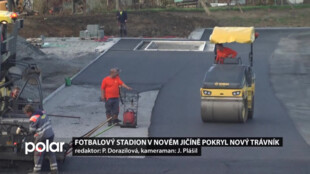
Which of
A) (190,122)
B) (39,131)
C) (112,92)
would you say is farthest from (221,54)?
(39,131)

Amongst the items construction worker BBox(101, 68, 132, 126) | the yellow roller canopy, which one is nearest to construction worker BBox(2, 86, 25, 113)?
construction worker BBox(101, 68, 132, 126)

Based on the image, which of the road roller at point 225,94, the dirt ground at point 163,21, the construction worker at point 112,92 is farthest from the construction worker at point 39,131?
the dirt ground at point 163,21

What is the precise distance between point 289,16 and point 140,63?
21622mm

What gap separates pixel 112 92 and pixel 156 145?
2777 millimetres

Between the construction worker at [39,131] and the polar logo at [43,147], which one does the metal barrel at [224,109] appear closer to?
the polar logo at [43,147]

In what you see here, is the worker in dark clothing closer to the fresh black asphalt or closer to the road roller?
the fresh black asphalt

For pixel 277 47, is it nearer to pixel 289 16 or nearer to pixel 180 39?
pixel 180 39

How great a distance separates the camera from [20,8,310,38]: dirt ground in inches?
1658

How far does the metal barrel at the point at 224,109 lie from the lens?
60.5ft

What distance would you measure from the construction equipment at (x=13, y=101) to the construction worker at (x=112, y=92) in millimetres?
2646

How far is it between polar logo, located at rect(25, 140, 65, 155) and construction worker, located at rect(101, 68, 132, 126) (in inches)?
159

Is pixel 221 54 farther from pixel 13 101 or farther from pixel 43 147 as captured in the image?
pixel 43 147

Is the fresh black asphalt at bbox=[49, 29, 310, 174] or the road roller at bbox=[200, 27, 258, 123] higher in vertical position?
the road roller at bbox=[200, 27, 258, 123]

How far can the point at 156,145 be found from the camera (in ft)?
54.6
